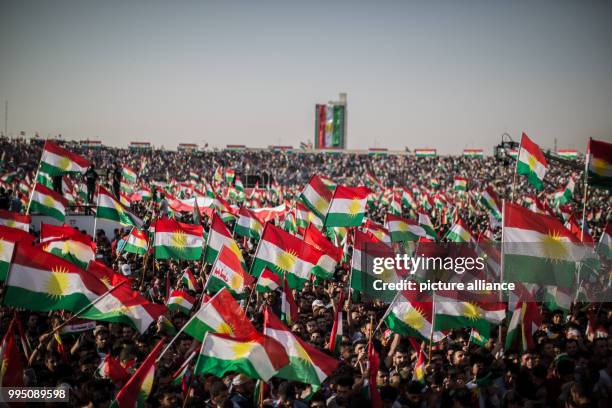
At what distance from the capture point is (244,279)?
9.23 metres

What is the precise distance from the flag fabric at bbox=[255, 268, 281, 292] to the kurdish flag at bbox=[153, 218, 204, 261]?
2.98 m

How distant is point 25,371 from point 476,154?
74.9 metres

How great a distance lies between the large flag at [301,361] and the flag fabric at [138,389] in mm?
1183

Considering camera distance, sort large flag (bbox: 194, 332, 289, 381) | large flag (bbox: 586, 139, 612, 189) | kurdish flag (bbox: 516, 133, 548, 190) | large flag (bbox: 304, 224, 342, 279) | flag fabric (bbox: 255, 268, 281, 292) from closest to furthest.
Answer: large flag (bbox: 194, 332, 289, 381)
flag fabric (bbox: 255, 268, 281, 292)
large flag (bbox: 586, 139, 612, 189)
kurdish flag (bbox: 516, 133, 548, 190)
large flag (bbox: 304, 224, 342, 279)

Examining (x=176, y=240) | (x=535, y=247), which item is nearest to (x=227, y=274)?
(x=176, y=240)

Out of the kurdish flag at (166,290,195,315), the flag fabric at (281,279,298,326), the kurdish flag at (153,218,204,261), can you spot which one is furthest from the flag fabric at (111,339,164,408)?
the kurdish flag at (153,218,204,261)

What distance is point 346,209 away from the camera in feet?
42.5

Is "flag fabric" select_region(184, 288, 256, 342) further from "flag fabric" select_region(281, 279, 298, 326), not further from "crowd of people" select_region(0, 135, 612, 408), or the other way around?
"flag fabric" select_region(281, 279, 298, 326)

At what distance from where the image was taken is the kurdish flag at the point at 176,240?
1229 cm

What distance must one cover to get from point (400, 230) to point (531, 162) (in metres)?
4.69

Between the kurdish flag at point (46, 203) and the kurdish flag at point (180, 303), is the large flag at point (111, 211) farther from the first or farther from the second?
the kurdish flag at point (180, 303)

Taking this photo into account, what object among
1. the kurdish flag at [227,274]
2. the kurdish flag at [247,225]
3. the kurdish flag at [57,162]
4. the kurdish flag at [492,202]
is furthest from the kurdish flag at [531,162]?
the kurdish flag at [492,202]

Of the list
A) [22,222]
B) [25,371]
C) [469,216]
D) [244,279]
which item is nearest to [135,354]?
[25,371]

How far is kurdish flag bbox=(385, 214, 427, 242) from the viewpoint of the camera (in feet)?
50.1
